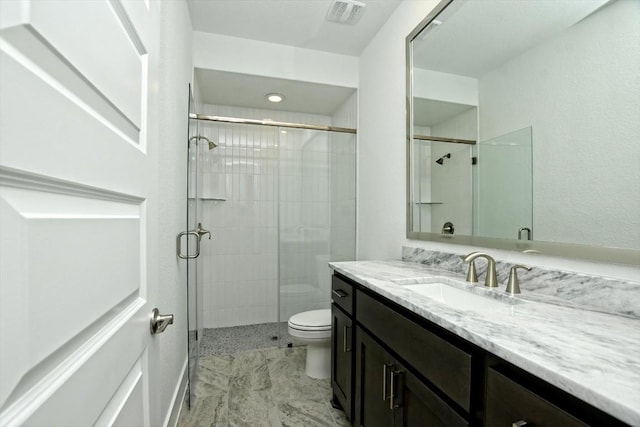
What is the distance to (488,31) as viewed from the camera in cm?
150

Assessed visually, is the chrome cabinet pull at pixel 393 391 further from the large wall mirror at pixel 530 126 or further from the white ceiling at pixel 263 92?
the white ceiling at pixel 263 92

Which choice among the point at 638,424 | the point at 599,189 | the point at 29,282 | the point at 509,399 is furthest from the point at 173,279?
the point at 599,189

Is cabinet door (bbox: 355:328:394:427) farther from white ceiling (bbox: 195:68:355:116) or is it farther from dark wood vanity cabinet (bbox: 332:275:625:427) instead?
white ceiling (bbox: 195:68:355:116)

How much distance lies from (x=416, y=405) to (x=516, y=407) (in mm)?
428

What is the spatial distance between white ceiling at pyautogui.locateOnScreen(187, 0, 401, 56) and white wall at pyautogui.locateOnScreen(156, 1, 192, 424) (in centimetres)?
23

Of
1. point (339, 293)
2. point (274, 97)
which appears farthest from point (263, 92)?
point (339, 293)

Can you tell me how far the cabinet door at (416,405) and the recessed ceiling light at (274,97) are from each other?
2703 mm

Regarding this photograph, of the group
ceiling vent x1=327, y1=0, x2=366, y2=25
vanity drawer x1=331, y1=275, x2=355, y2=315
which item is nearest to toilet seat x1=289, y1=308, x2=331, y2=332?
vanity drawer x1=331, y1=275, x2=355, y2=315

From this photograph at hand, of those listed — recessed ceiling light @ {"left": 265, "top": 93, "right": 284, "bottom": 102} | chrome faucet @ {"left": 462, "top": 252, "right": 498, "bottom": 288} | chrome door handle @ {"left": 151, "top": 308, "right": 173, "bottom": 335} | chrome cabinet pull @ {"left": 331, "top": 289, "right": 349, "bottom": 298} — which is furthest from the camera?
recessed ceiling light @ {"left": 265, "top": 93, "right": 284, "bottom": 102}

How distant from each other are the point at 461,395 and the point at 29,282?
3.08 feet

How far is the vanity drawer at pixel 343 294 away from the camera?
159 centimetres

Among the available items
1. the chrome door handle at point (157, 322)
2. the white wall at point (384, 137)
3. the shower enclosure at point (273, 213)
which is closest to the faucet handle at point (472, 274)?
the white wall at point (384, 137)

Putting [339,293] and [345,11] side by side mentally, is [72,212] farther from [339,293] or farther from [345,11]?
[345,11]

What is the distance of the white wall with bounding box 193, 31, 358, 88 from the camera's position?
8.19ft
